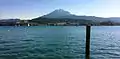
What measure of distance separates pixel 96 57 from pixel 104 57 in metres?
1.01

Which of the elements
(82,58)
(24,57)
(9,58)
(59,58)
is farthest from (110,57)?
(9,58)

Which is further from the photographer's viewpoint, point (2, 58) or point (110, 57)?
point (110, 57)

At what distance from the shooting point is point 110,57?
982 inches

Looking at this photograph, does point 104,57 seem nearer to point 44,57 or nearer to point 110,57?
point 110,57

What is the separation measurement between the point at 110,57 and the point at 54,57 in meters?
6.70

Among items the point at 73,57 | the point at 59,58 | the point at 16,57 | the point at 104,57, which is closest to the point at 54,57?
the point at 59,58

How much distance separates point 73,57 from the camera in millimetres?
24328

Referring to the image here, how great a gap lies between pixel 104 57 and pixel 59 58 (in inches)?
212

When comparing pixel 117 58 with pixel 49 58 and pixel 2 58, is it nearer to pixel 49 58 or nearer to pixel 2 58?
pixel 49 58

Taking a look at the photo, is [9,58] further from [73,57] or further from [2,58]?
[73,57]

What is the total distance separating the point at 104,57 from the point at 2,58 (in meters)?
11.7

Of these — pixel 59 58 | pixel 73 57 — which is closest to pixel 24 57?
pixel 59 58

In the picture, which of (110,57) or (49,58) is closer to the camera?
(49,58)

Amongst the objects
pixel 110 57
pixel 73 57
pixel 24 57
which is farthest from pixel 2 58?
pixel 110 57
